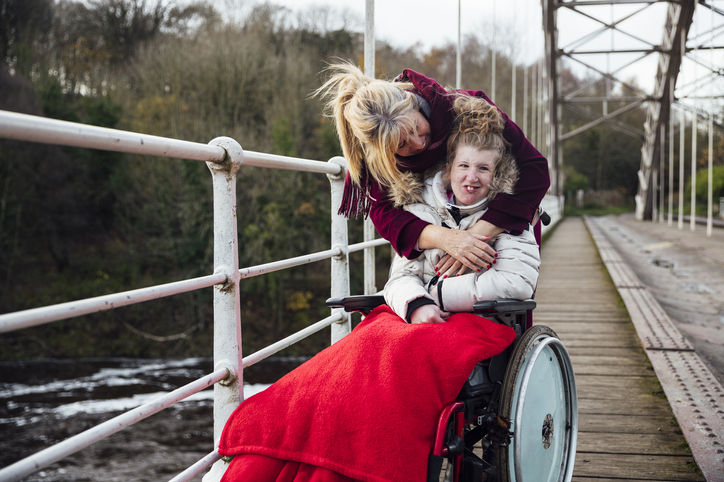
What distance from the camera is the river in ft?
37.1

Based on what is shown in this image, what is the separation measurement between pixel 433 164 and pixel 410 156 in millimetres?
74

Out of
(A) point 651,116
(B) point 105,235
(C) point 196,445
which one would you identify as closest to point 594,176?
(A) point 651,116

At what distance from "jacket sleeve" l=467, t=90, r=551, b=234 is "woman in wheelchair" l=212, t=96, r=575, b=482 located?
0.03m

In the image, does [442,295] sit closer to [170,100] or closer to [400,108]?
[400,108]

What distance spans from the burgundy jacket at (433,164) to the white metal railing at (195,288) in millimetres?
339

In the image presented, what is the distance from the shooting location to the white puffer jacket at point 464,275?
1344mm

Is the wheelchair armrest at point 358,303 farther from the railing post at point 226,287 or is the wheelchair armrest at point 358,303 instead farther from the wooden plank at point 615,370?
the wooden plank at point 615,370

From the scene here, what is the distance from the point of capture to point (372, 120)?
4.48 feet

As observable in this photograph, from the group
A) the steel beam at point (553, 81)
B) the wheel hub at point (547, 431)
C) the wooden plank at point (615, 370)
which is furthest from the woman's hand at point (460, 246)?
the steel beam at point (553, 81)

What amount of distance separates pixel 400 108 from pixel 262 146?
16498 mm

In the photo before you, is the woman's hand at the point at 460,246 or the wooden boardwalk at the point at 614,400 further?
the wooden boardwalk at the point at 614,400

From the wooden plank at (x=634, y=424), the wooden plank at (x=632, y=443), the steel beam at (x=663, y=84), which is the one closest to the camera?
the wooden plank at (x=632, y=443)

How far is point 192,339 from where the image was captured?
700 inches

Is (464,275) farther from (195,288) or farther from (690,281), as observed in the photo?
(690,281)
